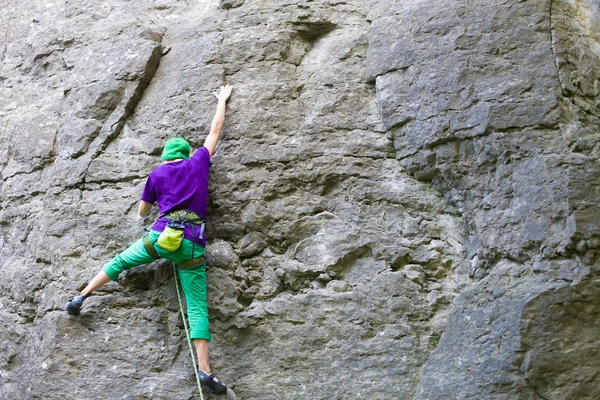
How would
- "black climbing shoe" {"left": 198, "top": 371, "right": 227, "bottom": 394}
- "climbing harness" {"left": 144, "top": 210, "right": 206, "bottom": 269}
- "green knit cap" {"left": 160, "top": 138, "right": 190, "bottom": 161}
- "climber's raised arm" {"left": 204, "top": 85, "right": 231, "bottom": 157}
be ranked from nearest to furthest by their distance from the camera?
"black climbing shoe" {"left": 198, "top": 371, "right": 227, "bottom": 394}
"climbing harness" {"left": 144, "top": 210, "right": 206, "bottom": 269}
"green knit cap" {"left": 160, "top": 138, "right": 190, "bottom": 161}
"climber's raised arm" {"left": 204, "top": 85, "right": 231, "bottom": 157}

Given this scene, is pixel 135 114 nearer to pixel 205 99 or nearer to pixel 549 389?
pixel 205 99

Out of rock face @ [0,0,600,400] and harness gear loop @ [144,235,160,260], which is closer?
rock face @ [0,0,600,400]

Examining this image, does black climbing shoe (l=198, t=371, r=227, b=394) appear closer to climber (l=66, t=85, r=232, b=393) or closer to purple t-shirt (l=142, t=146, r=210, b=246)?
climber (l=66, t=85, r=232, b=393)

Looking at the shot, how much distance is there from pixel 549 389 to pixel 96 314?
10.0ft

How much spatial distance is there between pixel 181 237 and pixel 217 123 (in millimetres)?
975

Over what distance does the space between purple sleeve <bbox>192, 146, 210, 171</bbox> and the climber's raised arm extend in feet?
0.29

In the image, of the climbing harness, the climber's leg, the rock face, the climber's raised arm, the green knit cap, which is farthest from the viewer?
the climber's raised arm

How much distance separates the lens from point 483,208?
4.27 metres

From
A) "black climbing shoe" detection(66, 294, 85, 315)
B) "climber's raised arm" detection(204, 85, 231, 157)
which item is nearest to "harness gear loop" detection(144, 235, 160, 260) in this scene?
"black climbing shoe" detection(66, 294, 85, 315)

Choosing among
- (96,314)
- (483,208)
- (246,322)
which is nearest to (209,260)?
(246,322)

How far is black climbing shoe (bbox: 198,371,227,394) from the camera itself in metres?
4.27

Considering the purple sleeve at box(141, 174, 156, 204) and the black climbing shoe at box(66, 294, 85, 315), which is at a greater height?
the purple sleeve at box(141, 174, 156, 204)

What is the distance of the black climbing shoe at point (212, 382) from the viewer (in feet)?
14.0

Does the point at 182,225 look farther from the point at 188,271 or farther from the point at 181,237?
the point at 188,271
